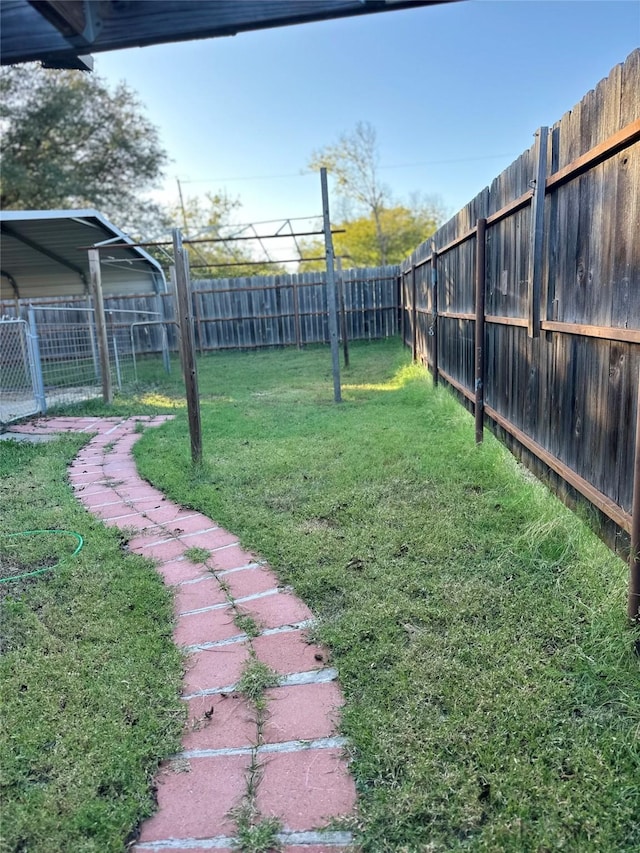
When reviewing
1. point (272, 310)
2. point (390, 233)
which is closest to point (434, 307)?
point (272, 310)

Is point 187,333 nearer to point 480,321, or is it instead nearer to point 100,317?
point 480,321

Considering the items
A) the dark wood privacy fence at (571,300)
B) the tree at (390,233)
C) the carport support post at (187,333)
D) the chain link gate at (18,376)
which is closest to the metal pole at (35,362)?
the chain link gate at (18,376)

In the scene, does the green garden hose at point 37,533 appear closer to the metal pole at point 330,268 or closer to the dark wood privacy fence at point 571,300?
the dark wood privacy fence at point 571,300

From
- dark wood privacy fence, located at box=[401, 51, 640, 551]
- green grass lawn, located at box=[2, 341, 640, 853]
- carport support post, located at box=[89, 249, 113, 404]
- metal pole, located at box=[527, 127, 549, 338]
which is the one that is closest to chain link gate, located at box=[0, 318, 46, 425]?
carport support post, located at box=[89, 249, 113, 404]

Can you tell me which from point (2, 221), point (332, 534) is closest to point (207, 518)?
point (332, 534)

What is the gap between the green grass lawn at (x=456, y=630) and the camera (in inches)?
49.9

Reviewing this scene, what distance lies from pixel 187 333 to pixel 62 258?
7.80 metres

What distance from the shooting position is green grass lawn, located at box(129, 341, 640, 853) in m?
1.27

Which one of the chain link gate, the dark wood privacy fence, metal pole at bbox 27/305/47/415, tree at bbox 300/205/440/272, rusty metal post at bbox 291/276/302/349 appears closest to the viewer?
the dark wood privacy fence

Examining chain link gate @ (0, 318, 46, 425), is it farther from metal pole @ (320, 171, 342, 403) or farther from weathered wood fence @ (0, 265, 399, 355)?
weathered wood fence @ (0, 265, 399, 355)

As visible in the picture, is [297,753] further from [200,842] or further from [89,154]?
[89,154]

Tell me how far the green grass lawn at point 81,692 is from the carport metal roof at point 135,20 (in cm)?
158

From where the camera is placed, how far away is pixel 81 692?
1709 mm

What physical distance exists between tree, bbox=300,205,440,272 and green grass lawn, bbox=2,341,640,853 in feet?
77.5
